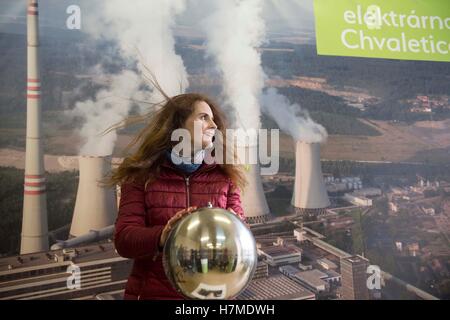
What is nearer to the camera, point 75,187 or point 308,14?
point 75,187

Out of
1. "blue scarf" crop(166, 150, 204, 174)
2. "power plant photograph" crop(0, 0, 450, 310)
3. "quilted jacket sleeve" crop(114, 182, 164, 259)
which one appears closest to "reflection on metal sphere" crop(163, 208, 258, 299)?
"quilted jacket sleeve" crop(114, 182, 164, 259)

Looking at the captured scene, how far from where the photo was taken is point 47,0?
9.43 feet

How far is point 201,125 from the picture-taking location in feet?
4.57

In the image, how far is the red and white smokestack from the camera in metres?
2.78

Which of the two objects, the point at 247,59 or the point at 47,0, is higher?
the point at 47,0

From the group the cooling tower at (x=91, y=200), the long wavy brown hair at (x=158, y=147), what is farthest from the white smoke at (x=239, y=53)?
the long wavy brown hair at (x=158, y=147)

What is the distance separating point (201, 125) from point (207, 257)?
1.41 ft

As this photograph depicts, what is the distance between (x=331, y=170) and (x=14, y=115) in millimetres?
2022

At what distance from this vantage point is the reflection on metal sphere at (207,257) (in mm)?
1110

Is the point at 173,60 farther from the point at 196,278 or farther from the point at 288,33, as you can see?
the point at 196,278

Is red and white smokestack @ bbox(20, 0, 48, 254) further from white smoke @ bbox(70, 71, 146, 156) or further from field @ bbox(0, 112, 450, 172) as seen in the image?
white smoke @ bbox(70, 71, 146, 156)

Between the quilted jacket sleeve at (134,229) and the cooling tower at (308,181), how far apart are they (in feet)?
6.50

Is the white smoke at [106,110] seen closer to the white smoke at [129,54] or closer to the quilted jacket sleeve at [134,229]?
the white smoke at [129,54]
